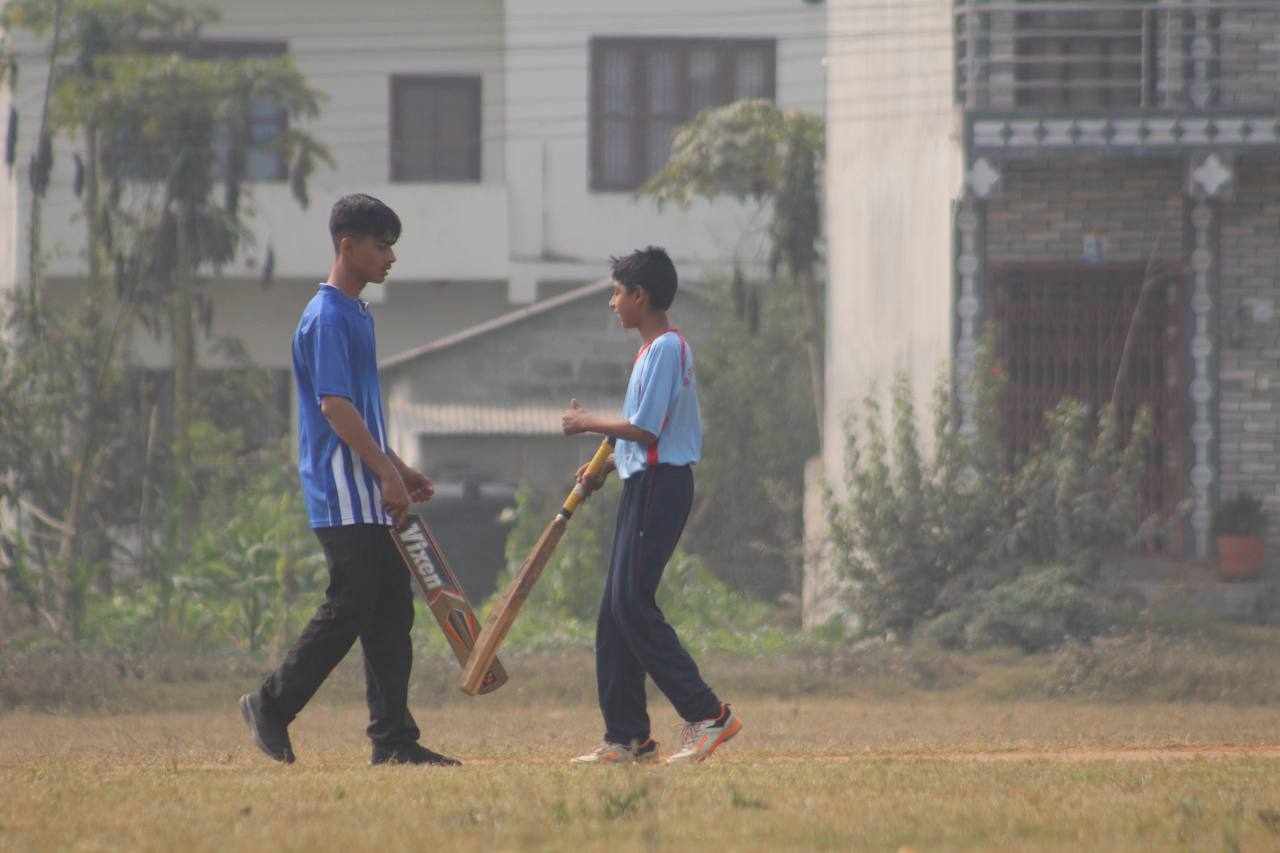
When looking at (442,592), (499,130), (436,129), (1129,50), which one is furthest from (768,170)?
(442,592)

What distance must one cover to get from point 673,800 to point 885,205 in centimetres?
1422

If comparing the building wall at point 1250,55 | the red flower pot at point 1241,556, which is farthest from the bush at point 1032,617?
the building wall at point 1250,55

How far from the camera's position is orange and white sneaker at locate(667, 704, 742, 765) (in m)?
8.11

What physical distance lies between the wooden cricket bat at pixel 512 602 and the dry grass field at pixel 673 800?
0.32m

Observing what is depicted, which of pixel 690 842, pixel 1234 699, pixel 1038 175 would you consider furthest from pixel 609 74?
pixel 690 842

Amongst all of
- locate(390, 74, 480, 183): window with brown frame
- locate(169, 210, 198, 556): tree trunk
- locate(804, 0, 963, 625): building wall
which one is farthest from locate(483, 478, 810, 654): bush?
locate(390, 74, 480, 183): window with brown frame

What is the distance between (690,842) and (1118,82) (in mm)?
12784

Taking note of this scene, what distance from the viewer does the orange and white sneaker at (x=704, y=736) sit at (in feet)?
26.6

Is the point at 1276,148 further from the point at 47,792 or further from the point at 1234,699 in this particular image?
the point at 47,792

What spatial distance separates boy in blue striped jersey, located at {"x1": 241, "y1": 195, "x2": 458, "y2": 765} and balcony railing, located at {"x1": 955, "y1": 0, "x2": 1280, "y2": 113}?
10.2 m

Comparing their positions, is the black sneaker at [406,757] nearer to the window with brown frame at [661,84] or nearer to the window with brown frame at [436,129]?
the window with brown frame at [661,84]

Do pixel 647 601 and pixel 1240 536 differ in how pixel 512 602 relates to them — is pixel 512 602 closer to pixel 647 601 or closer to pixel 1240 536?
pixel 647 601

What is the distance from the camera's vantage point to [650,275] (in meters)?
8.28

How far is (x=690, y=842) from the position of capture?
19.7ft
